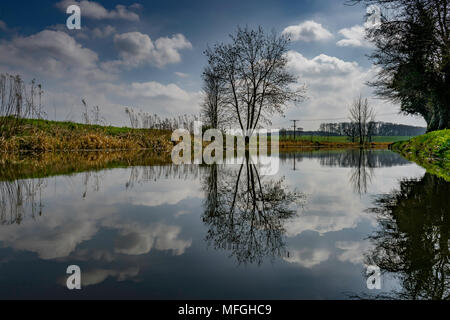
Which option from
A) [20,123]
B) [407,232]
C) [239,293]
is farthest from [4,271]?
[20,123]

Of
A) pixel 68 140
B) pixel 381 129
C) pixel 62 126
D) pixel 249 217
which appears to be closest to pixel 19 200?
pixel 249 217

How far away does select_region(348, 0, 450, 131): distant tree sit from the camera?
37.6ft

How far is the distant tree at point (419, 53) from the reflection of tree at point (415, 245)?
930 cm

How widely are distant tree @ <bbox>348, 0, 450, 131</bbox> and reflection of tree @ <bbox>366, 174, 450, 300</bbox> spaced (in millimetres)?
9302

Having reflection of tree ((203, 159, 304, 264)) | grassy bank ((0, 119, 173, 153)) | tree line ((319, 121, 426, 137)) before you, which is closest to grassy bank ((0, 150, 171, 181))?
grassy bank ((0, 119, 173, 153))

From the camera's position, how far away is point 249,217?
2.62 metres

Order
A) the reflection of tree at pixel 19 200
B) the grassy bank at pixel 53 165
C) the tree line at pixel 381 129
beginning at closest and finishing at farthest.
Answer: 1. the reflection of tree at pixel 19 200
2. the grassy bank at pixel 53 165
3. the tree line at pixel 381 129

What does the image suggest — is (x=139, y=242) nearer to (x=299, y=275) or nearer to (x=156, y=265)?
(x=156, y=265)

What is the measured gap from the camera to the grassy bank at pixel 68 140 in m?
12.3

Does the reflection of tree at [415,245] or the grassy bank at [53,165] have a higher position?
the grassy bank at [53,165]

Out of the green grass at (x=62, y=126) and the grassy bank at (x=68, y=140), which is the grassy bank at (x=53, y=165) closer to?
the grassy bank at (x=68, y=140)

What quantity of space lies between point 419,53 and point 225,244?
55.0 ft

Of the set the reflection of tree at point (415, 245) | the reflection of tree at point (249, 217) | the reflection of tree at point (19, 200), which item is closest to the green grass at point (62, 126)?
the reflection of tree at point (19, 200)

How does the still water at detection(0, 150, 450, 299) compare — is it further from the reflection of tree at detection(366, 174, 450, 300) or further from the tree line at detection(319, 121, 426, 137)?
the tree line at detection(319, 121, 426, 137)
